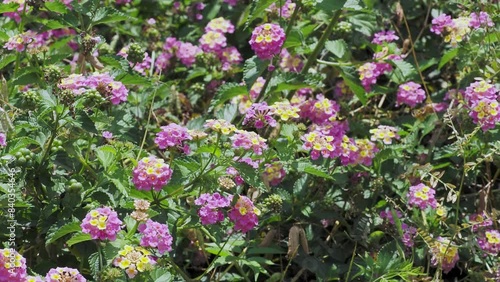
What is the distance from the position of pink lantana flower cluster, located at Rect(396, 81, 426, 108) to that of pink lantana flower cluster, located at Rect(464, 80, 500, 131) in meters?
0.33

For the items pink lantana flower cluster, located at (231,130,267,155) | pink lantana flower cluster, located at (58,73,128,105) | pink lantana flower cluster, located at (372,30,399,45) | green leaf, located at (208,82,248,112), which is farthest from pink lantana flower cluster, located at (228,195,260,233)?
pink lantana flower cluster, located at (372,30,399,45)

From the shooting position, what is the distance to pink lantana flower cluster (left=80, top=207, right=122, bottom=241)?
2.35 meters

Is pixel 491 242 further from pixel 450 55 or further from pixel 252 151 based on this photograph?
pixel 252 151

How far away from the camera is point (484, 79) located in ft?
11.0

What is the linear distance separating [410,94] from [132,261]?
60.5 inches

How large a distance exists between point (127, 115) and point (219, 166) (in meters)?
0.57

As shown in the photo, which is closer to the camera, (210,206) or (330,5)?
(210,206)

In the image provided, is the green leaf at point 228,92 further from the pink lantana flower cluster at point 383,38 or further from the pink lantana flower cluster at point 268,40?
the pink lantana flower cluster at point 383,38

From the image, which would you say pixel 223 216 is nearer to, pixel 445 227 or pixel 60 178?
pixel 60 178

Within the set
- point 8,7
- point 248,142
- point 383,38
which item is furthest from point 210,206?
point 383,38

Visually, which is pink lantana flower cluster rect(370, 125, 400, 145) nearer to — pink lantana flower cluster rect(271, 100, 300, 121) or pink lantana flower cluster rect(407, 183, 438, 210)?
pink lantana flower cluster rect(407, 183, 438, 210)

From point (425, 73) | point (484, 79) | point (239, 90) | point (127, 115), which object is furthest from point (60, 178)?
point (425, 73)

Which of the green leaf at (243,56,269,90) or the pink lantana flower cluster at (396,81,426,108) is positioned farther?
the pink lantana flower cluster at (396,81,426,108)

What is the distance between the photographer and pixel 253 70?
309cm
